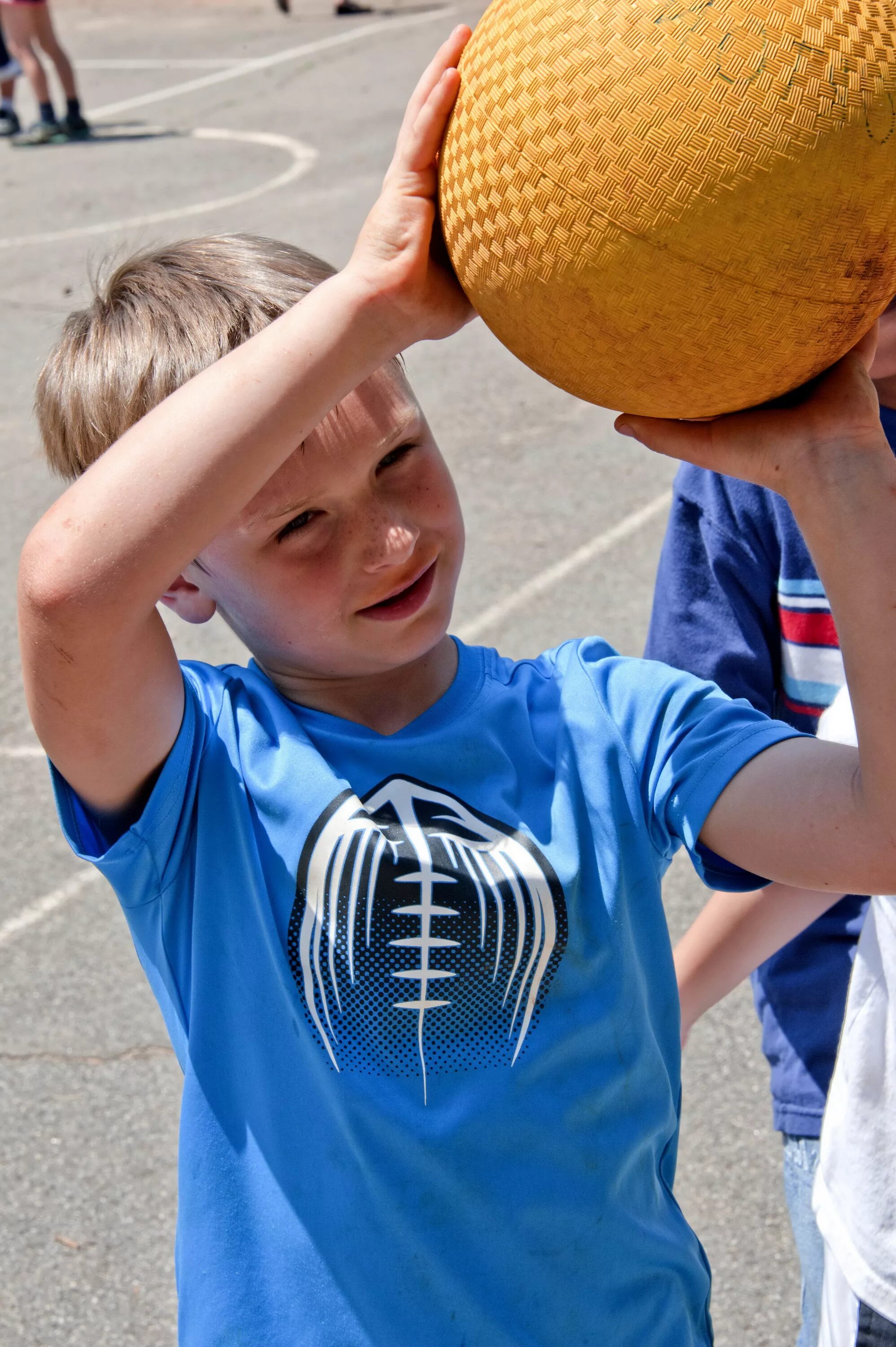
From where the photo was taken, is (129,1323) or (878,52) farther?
(129,1323)

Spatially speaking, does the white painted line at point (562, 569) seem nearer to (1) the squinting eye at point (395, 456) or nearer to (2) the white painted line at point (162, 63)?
(1) the squinting eye at point (395, 456)

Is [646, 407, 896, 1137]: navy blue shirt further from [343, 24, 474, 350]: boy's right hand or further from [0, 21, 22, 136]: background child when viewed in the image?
[0, 21, 22, 136]: background child

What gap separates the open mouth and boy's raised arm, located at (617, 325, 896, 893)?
334 millimetres

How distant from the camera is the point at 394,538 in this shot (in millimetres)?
1724

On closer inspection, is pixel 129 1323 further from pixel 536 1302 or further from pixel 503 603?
pixel 503 603

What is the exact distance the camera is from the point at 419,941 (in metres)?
1.71

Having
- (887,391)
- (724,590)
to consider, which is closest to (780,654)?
(724,590)

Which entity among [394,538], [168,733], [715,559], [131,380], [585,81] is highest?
[585,81]

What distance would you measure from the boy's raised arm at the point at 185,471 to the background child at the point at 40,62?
13.4 m

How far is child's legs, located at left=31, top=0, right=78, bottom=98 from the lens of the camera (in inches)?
525

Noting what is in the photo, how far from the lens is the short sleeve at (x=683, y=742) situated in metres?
1.70

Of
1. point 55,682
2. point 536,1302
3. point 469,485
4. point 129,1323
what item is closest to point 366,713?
point 55,682

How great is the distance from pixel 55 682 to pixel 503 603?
3.97 metres

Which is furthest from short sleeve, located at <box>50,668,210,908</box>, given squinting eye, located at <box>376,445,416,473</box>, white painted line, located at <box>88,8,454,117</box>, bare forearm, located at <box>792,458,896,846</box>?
white painted line, located at <box>88,8,454,117</box>
